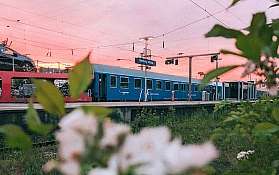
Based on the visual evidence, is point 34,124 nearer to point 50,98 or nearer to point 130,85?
point 50,98

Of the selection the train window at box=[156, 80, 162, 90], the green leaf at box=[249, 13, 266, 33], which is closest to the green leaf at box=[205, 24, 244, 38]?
the green leaf at box=[249, 13, 266, 33]

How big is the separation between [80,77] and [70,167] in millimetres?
221

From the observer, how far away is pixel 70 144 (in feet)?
1.85

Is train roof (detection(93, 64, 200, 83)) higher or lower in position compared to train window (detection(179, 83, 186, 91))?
higher

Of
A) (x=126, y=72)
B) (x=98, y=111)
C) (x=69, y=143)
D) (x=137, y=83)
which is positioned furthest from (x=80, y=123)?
(x=137, y=83)

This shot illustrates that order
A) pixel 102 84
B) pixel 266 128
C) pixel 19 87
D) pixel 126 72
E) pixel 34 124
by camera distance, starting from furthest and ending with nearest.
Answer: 1. pixel 126 72
2. pixel 102 84
3. pixel 19 87
4. pixel 266 128
5. pixel 34 124

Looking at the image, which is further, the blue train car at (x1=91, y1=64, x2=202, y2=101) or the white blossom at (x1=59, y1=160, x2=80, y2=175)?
the blue train car at (x1=91, y1=64, x2=202, y2=101)

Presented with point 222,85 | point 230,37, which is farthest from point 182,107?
point 222,85

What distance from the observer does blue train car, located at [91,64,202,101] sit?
2812cm

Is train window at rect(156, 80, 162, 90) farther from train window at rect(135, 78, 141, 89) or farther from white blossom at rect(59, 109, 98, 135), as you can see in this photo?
white blossom at rect(59, 109, 98, 135)

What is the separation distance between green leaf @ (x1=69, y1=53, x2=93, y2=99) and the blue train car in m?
23.3

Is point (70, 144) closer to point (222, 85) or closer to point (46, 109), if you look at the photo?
point (46, 109)

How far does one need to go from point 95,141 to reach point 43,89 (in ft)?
0.62

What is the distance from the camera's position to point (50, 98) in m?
0.74
